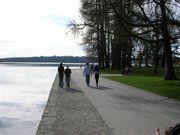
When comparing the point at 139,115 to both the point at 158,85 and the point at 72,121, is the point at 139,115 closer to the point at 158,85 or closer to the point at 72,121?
the point at 72,121

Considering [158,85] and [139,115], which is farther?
[158,85]

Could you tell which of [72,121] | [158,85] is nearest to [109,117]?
[72,121]

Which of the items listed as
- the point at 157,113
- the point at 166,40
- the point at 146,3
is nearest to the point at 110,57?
the point at 166,40

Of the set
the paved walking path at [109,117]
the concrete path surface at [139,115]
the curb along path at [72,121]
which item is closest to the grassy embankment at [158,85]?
the concrete path surface at [139,115]

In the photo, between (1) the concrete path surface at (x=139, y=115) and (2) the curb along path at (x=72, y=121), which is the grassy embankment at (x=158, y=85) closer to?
(1) the concrete path surface at (x=139, y=115)

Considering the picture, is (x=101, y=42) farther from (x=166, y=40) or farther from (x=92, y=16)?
(x=92, y=16)

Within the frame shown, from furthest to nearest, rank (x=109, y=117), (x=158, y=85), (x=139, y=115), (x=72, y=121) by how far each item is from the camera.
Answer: (x=158, y=85)
(x=139, y=115)
(x=109, y=117)
(x=72, y=121)

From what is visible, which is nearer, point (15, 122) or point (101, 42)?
point (15, 122)

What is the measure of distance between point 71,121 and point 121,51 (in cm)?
7598

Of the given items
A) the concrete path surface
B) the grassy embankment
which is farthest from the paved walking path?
the grassy embankment

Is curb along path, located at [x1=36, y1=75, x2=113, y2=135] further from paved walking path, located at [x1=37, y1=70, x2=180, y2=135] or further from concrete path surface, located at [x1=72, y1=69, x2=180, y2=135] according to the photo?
concrete path surface, located at [x1=72, y1=69, x2=180, y2=135]

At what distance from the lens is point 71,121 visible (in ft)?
46.9

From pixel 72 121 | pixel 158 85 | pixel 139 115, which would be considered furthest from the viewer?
pixel 158 85

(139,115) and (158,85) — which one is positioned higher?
(139,115)
